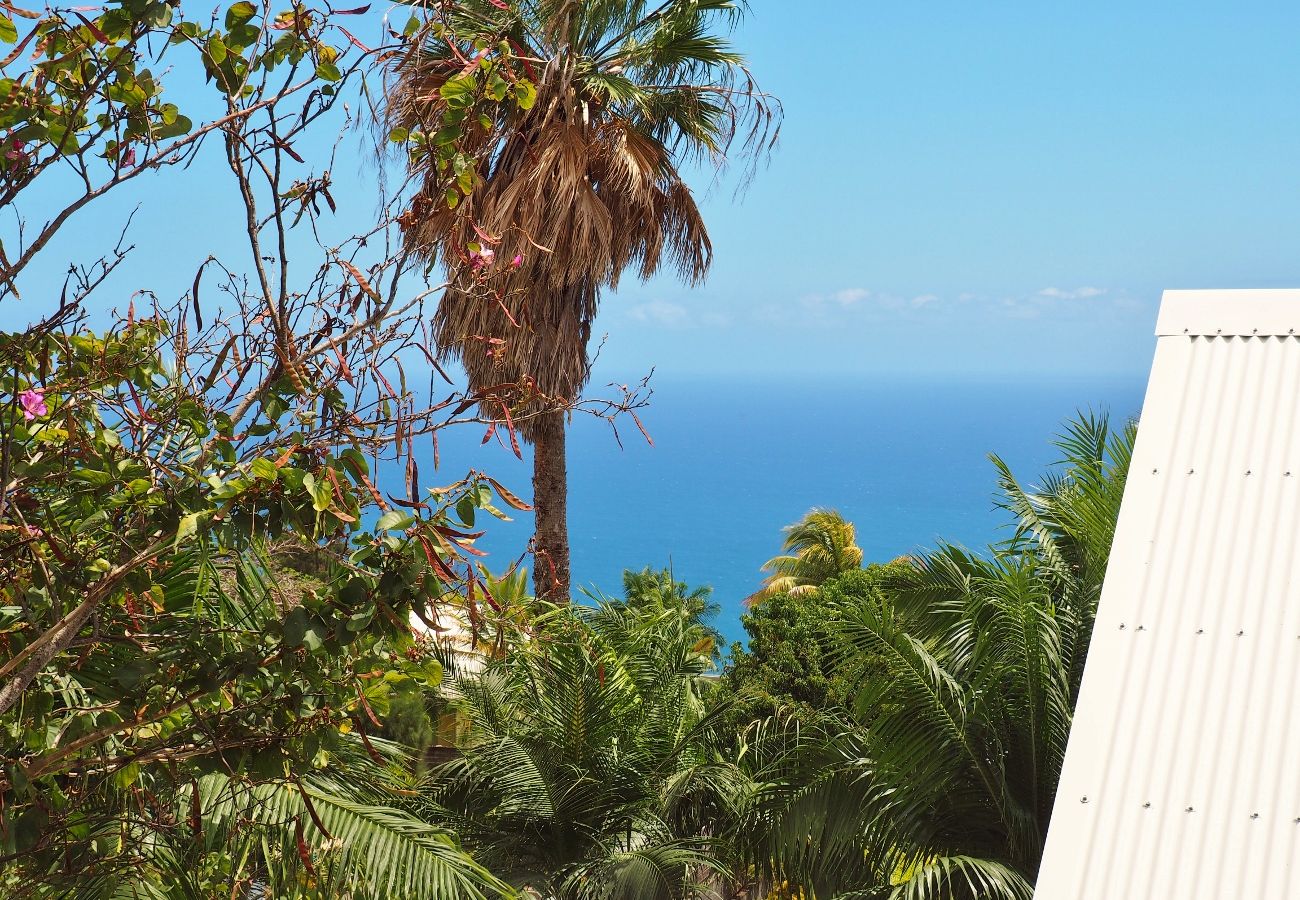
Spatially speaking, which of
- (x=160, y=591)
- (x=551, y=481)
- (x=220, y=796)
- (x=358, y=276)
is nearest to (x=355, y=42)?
(x=358, y=276)

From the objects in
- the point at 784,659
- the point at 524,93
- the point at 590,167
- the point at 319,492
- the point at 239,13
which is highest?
the point at 590,167

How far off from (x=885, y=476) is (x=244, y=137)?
199 metres

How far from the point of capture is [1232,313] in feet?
13.3

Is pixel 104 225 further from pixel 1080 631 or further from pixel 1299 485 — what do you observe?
pixel 1080 631

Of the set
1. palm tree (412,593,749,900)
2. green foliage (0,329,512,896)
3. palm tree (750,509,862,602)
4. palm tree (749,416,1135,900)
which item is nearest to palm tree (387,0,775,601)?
palm tree (412,593,749,900)

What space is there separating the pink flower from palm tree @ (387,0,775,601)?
9413mm

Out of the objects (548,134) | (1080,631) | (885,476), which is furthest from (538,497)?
(885,476)

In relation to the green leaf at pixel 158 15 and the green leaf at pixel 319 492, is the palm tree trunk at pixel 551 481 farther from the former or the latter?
the green leaf at pixel 319 492

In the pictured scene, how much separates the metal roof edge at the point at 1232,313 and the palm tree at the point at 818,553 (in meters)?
26.7

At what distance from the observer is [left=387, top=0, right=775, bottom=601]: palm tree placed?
12664mm

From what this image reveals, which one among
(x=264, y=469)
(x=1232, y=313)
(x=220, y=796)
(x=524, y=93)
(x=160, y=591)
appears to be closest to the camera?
(x=264, y=469)

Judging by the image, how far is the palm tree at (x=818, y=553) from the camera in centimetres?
3130

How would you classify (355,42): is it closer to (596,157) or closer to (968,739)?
(968,739)

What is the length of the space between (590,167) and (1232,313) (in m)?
10.1
